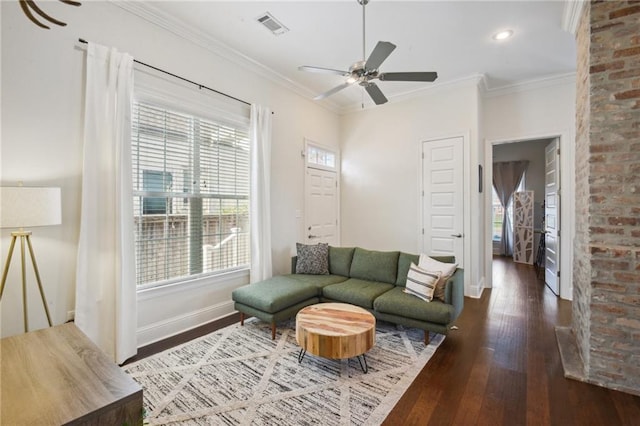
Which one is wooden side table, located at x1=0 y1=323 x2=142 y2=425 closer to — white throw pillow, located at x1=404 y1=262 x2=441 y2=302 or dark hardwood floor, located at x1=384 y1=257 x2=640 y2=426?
dark hardwood floor, located at x1=384 y1=257 x2=640 y2=426

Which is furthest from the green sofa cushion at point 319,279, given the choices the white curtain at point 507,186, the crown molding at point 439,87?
the white curtain at point 507,186

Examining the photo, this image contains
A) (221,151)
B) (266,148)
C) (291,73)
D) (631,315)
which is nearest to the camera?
(631,315)

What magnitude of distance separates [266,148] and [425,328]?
2.91 metres

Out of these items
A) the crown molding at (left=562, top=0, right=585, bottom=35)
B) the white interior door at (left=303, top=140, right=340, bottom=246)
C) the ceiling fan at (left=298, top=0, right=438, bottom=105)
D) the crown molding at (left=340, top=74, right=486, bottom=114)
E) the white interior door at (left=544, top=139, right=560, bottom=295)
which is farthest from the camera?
the white interior door at (left=303, top=140, right=340, bottom=246)

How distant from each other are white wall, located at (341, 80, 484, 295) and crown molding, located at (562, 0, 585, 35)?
4.44 ft

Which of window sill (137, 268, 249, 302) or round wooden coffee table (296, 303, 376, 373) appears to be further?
window sill (137, 268, 249, 302)

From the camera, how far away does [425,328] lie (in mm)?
2883

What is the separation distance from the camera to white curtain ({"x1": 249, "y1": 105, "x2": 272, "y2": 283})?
389 cm

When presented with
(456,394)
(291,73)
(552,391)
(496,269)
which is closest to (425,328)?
(456,394)

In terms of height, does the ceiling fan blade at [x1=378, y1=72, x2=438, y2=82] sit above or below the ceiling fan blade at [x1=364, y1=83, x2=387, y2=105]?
above

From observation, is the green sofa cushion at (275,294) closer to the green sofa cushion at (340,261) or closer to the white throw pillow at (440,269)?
the green sofa cushion at (340,261)

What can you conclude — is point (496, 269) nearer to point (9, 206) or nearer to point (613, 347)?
point (613, 347)

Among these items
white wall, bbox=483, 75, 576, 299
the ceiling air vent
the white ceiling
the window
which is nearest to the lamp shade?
the white ceiling

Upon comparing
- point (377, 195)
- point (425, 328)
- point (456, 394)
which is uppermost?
point (377, 195)
